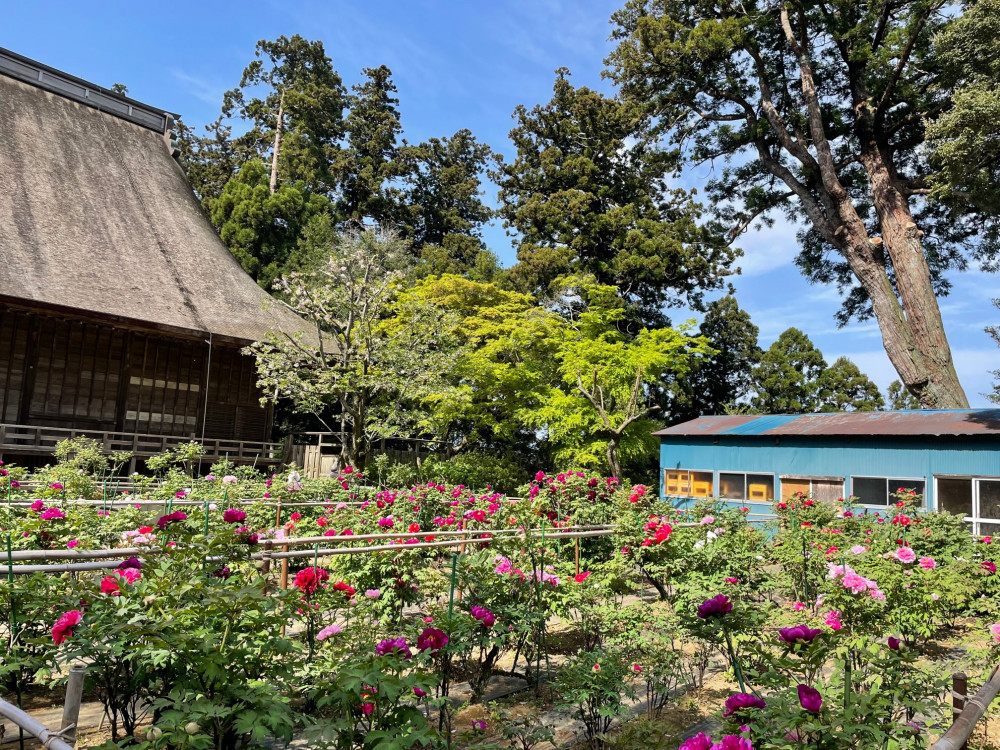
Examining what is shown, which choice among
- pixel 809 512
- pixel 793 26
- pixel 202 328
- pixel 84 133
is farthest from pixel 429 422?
pixel 793 26

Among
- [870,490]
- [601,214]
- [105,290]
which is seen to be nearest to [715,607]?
[870,490]

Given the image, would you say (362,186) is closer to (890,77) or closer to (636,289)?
(636,289)

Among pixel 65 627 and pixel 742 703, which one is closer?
pixel 742 703

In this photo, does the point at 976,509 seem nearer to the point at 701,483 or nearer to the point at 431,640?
the point at 701,483

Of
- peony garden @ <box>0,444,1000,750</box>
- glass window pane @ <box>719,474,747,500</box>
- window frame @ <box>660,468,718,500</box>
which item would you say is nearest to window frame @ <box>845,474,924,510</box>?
glass window pane @ <box>719,474,747,500</box>

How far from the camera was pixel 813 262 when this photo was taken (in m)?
23.3

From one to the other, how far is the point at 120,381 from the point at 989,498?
18.4m

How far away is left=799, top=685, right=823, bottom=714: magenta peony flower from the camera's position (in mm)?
1988

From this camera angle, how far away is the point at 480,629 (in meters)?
3.77

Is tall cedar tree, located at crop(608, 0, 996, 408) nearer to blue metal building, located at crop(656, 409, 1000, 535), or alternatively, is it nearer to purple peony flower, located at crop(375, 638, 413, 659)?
blue metal building, located at crop(656, 409, 1000, 535)

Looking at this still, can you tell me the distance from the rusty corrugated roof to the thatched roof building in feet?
38.6

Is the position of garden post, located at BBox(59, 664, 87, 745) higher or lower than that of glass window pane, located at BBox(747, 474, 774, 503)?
lower

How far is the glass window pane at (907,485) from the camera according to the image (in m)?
12.7

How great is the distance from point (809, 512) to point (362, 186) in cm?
3177
